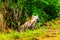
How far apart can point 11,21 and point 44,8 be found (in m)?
5.87

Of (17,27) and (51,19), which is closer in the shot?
(17,27)

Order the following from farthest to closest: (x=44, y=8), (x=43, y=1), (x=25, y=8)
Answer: (x=44, y=8) < (x=43, y=1) < (x=25, y=8)

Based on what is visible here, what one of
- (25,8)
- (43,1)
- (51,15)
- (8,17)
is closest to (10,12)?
(8,17)

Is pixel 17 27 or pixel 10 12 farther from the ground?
pixel 10 12

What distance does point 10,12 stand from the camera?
1379 cm

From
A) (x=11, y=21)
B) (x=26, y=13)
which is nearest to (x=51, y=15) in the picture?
(x=26, y=13)

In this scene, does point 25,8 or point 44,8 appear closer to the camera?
point 25,8

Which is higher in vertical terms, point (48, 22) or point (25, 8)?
point (25, 8)

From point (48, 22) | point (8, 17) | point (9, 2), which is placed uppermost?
point (9, 2)

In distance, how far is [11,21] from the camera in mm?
13992

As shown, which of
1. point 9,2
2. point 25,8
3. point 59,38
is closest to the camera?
point 59,38

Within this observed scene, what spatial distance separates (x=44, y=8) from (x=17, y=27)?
6.38 metres

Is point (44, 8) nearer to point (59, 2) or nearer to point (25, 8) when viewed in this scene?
point (59, 2)

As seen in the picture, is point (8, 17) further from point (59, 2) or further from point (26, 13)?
point (59, 2)
